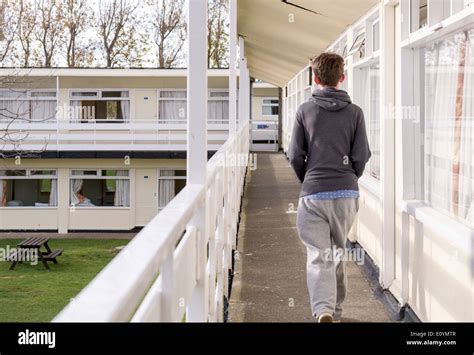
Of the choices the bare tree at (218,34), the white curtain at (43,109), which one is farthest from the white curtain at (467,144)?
the bare tree at (218,34)

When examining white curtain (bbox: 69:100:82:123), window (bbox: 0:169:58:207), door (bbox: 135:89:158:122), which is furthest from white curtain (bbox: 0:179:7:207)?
door (bbox: 135:89:158:122)

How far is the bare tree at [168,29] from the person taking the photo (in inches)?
1467

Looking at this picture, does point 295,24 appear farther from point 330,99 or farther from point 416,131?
point 330,99

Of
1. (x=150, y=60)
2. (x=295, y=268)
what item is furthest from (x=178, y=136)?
(x=295, y=268)

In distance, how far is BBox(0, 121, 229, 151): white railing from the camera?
2411cm

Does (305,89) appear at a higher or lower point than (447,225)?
higher

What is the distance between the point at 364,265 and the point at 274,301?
4.55 feet

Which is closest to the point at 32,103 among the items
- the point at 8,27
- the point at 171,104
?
the point at 8,27

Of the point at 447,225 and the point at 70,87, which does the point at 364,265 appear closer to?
the point at 447,225

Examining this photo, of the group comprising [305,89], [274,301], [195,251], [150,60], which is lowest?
[274,301]

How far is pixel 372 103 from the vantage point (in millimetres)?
6801

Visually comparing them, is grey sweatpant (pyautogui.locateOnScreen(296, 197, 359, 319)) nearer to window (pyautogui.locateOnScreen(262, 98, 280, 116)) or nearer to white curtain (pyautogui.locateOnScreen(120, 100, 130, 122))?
white curtain (pyautogui.locateOnScreen(120, 100, 130, 122))

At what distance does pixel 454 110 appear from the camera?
3781 millimetres

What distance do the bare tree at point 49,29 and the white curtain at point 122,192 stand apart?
10.1 m
